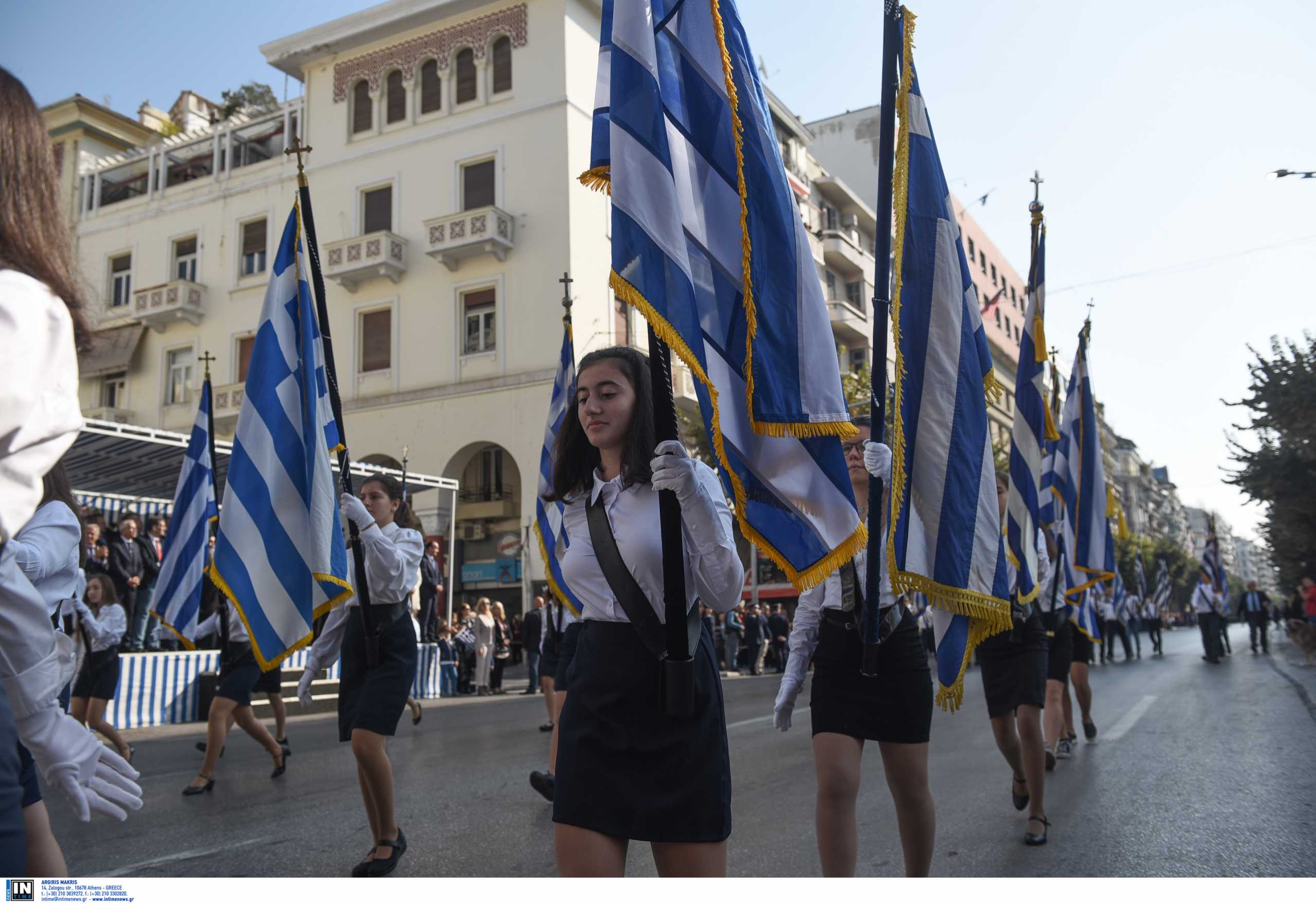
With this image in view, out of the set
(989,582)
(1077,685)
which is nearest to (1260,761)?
(1077,685)

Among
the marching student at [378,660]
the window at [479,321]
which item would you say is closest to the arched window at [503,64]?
the window at [479,321]

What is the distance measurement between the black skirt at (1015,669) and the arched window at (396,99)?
23540 mm

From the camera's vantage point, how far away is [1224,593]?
24.8 metres

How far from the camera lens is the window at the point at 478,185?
26531 millimetres

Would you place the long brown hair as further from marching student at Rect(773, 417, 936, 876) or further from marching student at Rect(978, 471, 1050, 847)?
marching student at Rect(978, 471, 1050, 847)

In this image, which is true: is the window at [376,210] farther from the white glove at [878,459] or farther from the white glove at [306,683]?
the white glove at [878,459]

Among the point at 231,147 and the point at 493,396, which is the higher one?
the point at 231,147

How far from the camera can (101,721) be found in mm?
8789

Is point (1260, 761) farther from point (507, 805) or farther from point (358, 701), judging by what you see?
point (358, 701)

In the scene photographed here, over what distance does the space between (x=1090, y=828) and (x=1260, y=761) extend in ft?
9.19

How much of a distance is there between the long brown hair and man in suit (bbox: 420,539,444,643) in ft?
42.4

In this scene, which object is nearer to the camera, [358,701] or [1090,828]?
[358,701]

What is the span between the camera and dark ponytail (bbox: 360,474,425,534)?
5773 millimetres

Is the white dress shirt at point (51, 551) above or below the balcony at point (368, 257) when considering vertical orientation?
below
